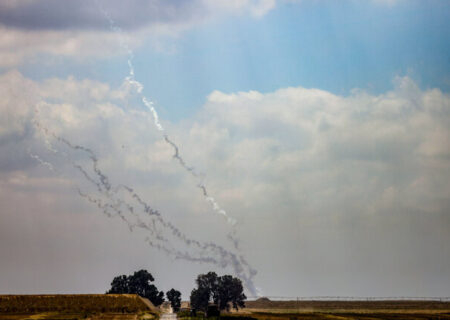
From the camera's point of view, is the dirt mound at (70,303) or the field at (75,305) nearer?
the field at (75,305)

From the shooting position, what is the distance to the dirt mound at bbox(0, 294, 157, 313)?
138125 millimetres

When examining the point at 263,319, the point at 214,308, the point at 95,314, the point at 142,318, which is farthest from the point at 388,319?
the point at 95,314

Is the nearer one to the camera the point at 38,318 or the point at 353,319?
the point at 38,318

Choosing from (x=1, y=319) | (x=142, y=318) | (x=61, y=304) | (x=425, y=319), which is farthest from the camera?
→ (x=61, y=304)

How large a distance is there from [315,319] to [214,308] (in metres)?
24.6

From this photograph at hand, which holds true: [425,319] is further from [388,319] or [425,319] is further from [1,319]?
[1,319]

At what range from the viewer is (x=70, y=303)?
470 ft

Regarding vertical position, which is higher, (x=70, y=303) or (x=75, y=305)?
(x=70, y=303)

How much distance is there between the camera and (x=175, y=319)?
13050 centimetres

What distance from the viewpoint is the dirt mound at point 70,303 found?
138 meters

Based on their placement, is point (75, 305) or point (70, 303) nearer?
point (75, 305)

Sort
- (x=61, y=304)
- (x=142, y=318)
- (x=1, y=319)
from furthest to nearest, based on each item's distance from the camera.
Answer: (x=61, y=304)
(x=142, y=318)
(x=1, y=319)

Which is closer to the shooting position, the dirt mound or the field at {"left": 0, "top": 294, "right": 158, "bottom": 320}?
the field at {"left": 0, "top": 294, "right": 158, "bottom": 320}

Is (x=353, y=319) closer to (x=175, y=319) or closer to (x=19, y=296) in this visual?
(x=175, y=319)
